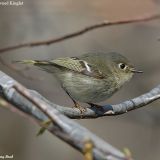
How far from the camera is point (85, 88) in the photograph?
3.50 meters

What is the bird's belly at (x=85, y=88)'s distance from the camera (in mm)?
3459

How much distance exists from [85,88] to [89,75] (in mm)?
134

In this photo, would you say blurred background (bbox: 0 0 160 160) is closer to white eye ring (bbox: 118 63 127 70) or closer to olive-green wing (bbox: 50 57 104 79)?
white eye ring (bbox: 118 63 127 70)

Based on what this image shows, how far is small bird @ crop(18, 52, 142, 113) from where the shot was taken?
3.45m

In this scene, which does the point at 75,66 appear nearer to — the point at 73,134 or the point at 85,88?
the point at 85,88

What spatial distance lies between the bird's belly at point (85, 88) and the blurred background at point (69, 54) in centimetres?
123

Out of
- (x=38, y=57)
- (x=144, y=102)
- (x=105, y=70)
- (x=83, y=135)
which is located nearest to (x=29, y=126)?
(x=38, y=57)

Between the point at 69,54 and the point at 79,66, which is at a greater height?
the point at 79,66

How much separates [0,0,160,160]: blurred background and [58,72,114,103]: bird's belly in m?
1.23

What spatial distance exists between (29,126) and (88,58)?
245 cm

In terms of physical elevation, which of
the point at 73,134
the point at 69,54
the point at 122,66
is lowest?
the point at 69,54

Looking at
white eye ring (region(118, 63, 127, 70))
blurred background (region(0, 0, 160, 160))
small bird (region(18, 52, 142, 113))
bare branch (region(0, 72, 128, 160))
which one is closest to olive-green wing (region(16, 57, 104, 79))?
small bird (region(18, 52, 142, 113))

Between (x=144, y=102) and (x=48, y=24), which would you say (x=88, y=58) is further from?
(x=48, y=24)

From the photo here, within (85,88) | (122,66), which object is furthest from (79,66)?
(122,66)
